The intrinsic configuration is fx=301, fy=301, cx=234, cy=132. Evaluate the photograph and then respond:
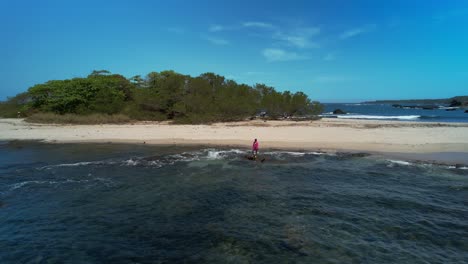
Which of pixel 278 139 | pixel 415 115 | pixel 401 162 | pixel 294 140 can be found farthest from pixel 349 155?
pixel 415 115

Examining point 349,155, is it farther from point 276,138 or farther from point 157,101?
point 157,101

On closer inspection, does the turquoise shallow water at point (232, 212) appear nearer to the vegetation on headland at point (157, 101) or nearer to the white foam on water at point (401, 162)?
the white foam on water at point (401, 162)

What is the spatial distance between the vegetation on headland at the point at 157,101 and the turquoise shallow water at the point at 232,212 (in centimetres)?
2324

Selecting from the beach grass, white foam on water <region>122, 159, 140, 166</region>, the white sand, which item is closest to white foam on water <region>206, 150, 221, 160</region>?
the white sand

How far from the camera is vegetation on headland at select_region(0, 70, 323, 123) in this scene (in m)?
40.2

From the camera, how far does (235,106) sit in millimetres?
41500

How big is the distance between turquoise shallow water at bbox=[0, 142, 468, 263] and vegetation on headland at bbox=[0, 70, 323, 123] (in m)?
23.2

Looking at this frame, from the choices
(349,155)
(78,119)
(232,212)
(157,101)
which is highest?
(157,101)

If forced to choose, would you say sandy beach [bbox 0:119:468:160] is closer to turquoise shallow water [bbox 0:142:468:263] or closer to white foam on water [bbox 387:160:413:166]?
white foam on water [bbox 387:160:413:166]

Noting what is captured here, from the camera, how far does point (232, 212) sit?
1035 centimetres

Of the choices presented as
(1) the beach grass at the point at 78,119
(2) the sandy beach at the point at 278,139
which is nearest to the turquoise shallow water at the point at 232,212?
(2) the sandy beach at the point at 278,139

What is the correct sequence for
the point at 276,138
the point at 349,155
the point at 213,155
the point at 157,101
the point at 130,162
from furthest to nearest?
the point at 157,101, the point at 276,138, the point at 213,155, the point at 349,155, the point at 130,162

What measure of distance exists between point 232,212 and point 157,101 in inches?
1330

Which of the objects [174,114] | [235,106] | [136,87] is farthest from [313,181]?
[136,87]
